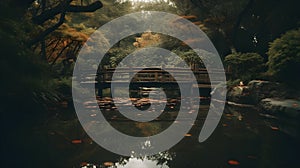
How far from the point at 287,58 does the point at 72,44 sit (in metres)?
11.6

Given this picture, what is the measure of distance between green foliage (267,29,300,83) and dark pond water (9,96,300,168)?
3.75m

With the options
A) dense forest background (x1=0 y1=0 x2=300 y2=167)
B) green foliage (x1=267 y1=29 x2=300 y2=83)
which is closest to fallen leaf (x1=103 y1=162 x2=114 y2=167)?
dense forest background (x1=0 y1=0 x2=300 y2=167)

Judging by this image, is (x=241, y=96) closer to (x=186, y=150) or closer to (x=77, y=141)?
(x=186, y=150)

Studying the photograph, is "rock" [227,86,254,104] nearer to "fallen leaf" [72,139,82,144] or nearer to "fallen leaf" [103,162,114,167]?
"fallen leaf" [72,139,82,144]

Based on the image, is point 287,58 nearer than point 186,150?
No

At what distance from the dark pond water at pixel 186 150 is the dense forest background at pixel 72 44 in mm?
384

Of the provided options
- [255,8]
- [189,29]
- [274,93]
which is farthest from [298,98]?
[189,29]

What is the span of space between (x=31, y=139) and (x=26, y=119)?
2.20 meters

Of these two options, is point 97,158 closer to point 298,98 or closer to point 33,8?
point 298,98

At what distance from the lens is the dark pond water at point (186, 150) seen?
3.37 metres

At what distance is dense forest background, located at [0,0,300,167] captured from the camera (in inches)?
216

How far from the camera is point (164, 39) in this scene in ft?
74.1

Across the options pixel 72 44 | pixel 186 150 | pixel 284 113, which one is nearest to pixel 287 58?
pixel 284 113

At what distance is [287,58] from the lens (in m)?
8.38
